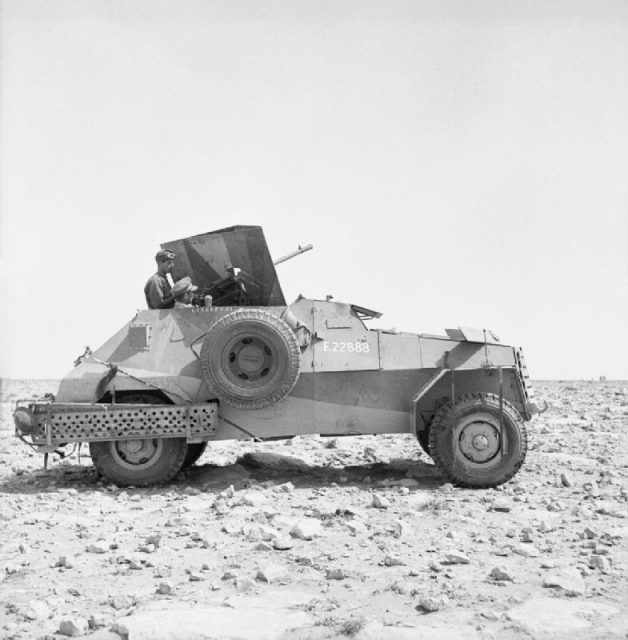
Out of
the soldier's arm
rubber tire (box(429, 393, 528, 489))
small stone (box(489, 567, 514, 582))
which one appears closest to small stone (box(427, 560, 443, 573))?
small stone (box(489, 567, 514, 582))

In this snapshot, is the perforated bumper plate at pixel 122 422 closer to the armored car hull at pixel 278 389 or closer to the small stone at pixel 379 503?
the armored car hull at pixel 278 389

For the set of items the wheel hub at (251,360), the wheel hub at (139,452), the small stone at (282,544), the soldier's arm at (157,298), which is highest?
the soldier's arm at (157,298)

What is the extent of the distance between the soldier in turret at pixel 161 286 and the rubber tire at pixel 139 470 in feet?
3.83

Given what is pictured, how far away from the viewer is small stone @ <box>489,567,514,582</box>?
5930mm

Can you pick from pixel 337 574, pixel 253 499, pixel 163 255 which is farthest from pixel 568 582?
pixel 163 255

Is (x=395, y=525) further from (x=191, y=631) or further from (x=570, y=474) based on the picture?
(x=570, y=474)

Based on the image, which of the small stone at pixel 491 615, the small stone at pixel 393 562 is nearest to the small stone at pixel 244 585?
the small stone at pixel 393 562

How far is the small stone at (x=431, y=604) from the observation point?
537cm

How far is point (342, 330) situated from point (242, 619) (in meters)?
5.04

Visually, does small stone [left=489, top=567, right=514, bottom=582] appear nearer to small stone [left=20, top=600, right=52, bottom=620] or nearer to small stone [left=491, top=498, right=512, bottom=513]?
small stone [left=491, top=498, right=512, bottom=513]

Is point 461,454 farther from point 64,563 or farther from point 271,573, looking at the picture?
point 64,563

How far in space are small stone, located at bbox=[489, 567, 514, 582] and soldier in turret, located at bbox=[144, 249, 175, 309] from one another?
5554 millimetres

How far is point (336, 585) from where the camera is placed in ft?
19.6

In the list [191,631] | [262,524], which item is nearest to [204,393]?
[262,524]
